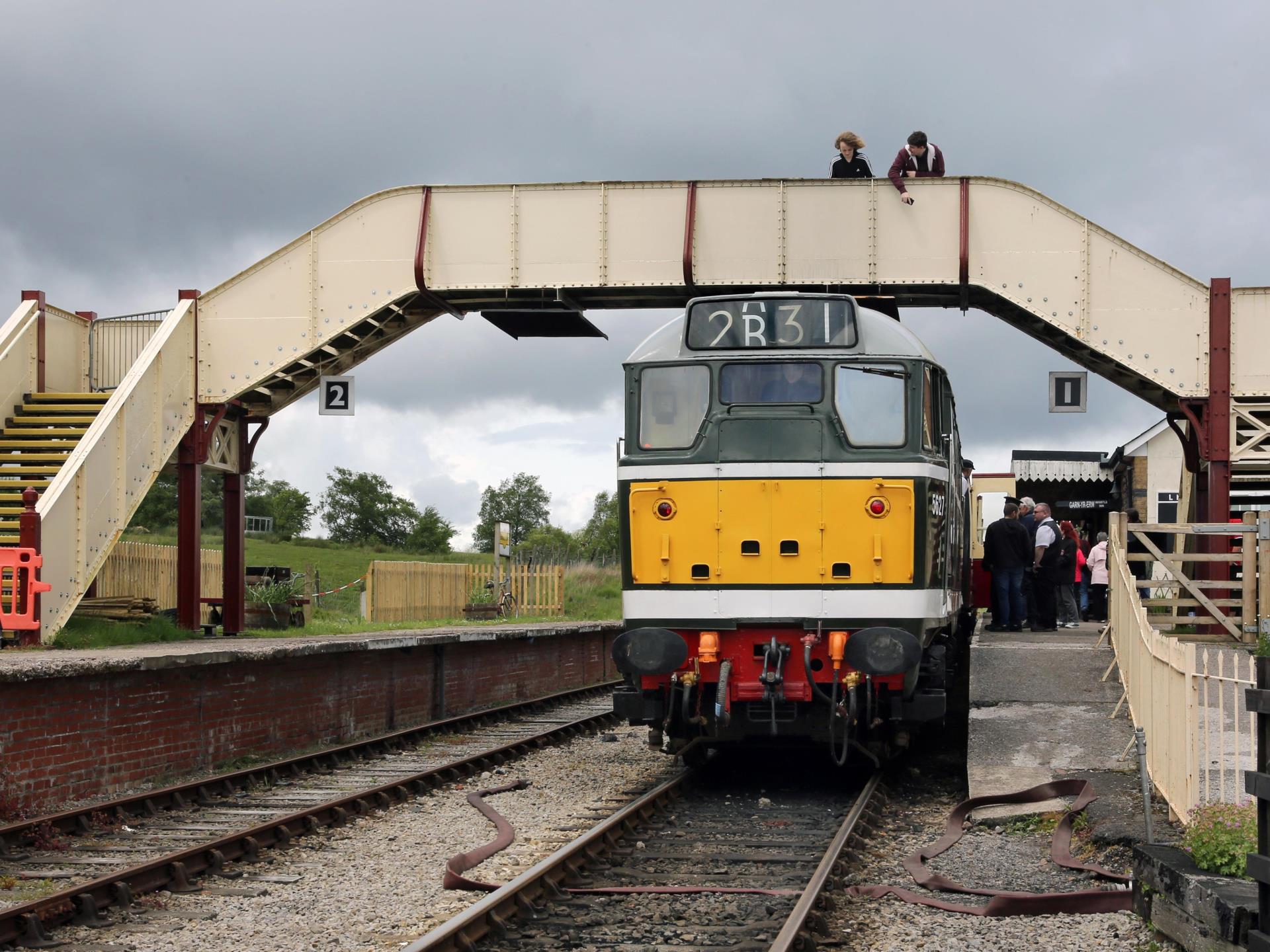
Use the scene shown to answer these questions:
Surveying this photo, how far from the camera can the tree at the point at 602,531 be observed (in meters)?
82.1

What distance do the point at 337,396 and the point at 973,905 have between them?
13770 millimetres

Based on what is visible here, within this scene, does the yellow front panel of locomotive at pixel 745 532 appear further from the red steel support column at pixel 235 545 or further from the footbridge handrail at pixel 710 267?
the red steel support column at pixel 235 545

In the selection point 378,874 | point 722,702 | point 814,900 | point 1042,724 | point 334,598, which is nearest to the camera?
point 814,900

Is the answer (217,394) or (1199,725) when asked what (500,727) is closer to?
(217,394)

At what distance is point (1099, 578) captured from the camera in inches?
857

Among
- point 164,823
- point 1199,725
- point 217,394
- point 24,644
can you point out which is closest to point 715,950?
point 1199,725

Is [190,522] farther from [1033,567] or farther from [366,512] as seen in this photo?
[366,512]

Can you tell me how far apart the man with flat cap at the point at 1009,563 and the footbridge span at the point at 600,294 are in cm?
234

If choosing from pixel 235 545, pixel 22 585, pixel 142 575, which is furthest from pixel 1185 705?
pixel 142 575

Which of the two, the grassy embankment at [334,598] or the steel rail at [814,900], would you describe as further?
the grassy embankment at [334,598]

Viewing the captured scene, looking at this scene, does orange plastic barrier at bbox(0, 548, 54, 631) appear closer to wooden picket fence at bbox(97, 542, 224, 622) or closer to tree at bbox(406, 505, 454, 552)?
wooden picket fence at bbox(97, 542, 224, 622)

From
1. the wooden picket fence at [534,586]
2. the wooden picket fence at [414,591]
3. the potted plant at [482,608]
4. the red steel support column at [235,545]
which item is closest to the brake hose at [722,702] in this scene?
the red steel support column at [235,545]

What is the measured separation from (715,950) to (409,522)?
89.3m

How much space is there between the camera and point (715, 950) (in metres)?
6.43
